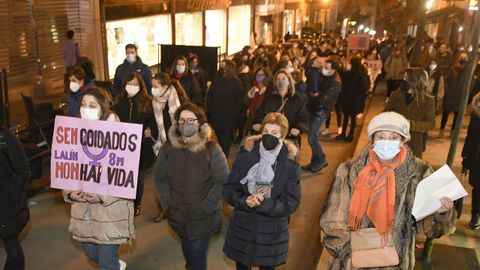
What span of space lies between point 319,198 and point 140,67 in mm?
4217

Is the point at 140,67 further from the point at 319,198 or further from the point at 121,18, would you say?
the point at 121,18

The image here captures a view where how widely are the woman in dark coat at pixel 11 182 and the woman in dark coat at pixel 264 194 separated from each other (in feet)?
5.90

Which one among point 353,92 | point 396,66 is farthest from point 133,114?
point 396,66

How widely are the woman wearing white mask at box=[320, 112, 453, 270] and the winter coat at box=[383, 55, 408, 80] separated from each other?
11.6 m

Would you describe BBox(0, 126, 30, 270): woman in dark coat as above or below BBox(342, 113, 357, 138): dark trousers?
above

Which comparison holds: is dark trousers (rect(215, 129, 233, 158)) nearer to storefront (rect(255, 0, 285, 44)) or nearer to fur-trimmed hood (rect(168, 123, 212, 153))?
fur-trimmed hood (rect(168, 123, 212, 153))

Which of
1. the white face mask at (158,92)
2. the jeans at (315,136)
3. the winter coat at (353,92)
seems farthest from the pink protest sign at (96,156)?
the winter coat at (353,92)

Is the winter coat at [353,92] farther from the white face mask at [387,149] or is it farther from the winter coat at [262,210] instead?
the white face mask at [387,149]

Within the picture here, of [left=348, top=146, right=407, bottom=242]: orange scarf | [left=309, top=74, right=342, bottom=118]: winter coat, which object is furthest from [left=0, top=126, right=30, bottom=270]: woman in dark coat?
[left=309, top=74, right=342, bottom=118]: winter coat

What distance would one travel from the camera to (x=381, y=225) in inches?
128

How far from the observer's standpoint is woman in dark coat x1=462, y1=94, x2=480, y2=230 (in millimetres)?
6152

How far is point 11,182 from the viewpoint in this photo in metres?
4.35

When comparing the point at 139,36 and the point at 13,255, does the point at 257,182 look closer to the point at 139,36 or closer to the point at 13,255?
the point at 13,255

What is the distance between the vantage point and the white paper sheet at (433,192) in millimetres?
3211
